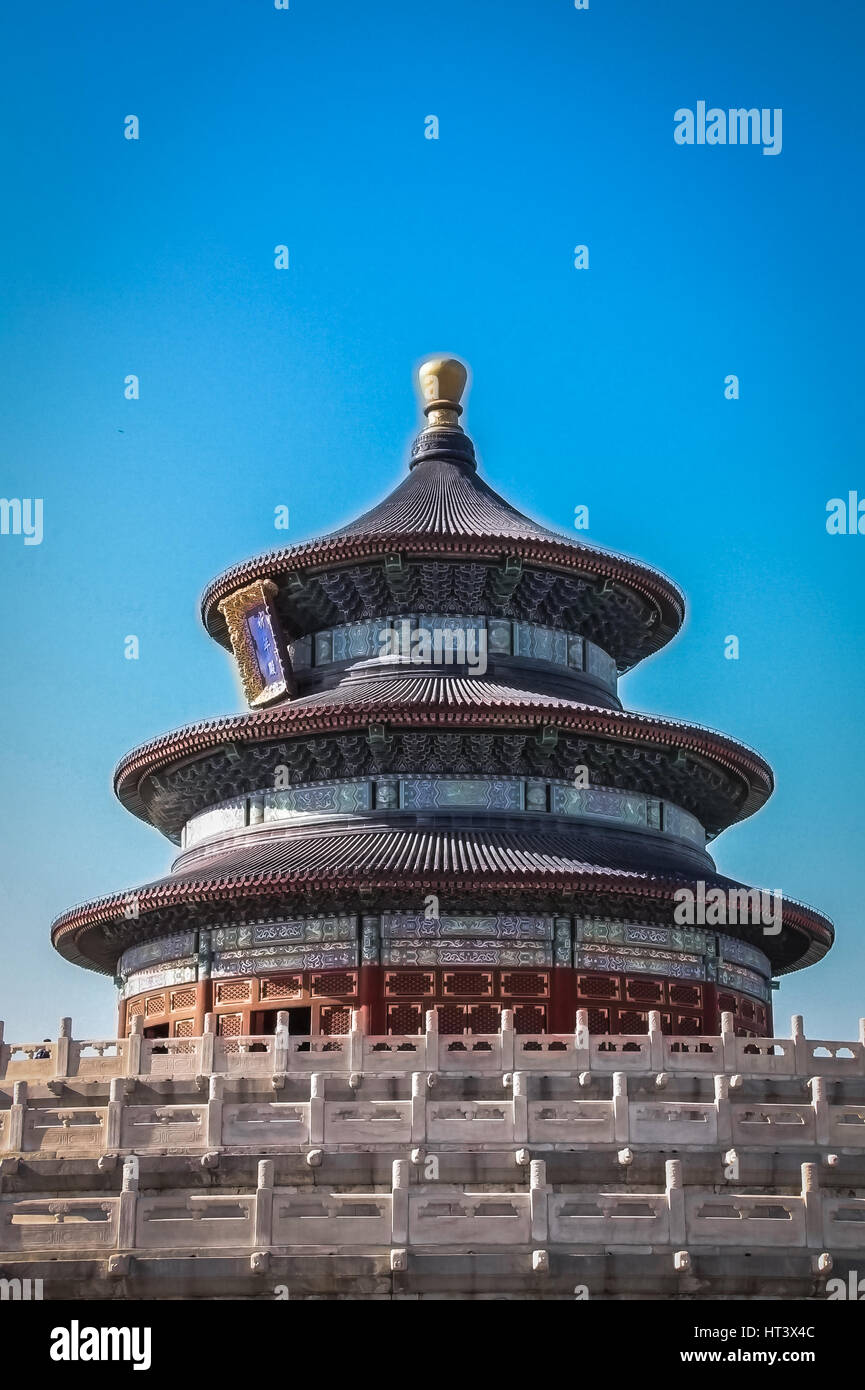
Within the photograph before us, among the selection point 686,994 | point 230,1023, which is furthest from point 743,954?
point 230,1023

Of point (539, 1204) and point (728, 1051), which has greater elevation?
point (728, 1051)

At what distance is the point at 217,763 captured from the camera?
39.8m

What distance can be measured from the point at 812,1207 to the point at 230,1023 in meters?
16.2

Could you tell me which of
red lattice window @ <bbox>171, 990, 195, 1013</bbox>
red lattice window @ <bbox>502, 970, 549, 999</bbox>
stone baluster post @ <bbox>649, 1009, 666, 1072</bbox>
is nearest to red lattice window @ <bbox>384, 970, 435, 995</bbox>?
red lattice window @ <bbox>502, 970, 549, 999</bbox>

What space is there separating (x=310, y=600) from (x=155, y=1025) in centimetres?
936

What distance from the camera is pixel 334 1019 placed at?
1393 inches

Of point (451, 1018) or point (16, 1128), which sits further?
point (451, 1018)

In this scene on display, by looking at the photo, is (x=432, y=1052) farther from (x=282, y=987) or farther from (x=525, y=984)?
(x=282, y=987)

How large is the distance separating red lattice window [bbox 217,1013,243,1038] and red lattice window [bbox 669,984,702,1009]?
784cm

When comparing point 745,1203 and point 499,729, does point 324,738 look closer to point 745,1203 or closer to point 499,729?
point 499,729

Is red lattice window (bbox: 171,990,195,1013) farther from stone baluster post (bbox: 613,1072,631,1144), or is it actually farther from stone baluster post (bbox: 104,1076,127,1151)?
stone baluster post (bbox: 613,1072,631,1144)

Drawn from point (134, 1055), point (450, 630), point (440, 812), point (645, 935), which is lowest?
point (134, 1055)
